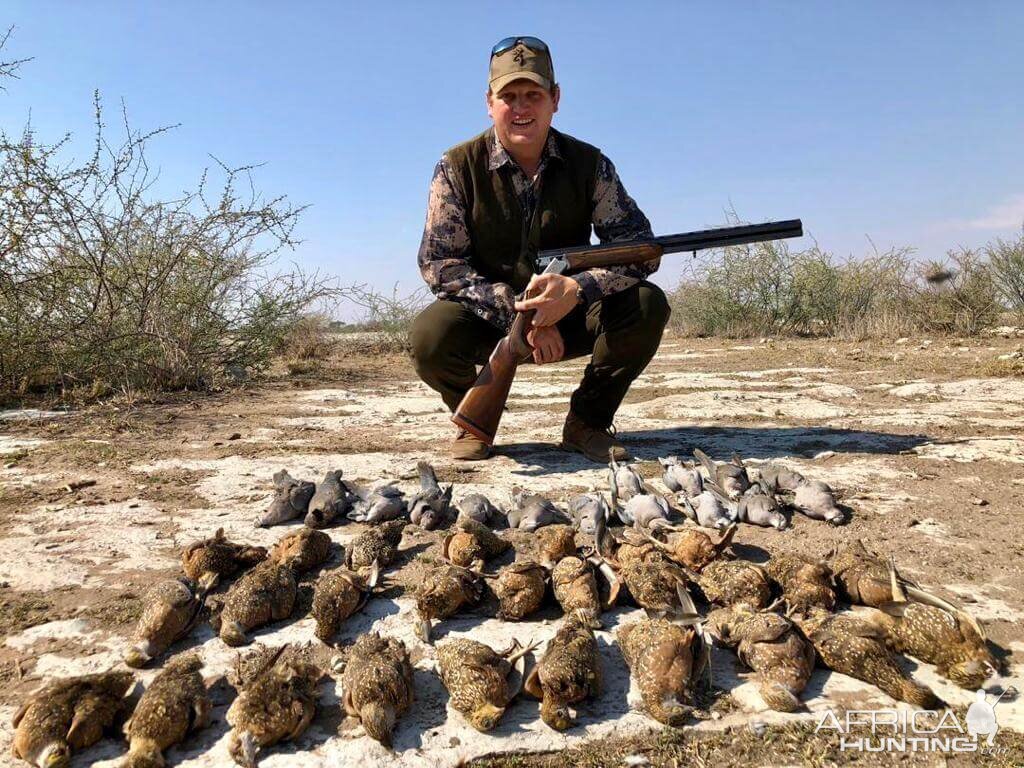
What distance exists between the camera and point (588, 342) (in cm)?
488

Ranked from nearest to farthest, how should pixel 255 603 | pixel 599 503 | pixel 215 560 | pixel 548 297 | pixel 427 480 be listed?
pixel 255 603, pixel 215 560, pixel 599 503, pixel 427 480, pixel 548 297

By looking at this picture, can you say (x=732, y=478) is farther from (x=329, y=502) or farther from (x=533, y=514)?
(x=329, y=502)

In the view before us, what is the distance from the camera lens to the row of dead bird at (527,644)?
1830 millimetres

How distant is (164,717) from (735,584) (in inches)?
75.1

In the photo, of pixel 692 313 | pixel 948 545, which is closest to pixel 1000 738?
pixel 948 545

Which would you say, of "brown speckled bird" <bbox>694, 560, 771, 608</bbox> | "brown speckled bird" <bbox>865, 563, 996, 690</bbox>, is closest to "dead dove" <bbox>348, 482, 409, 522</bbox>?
"brown speckled bird" <bbox>694, 560, 771, 608</bbox>

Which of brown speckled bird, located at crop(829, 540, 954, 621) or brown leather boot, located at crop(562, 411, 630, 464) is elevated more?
brown leather boot, located at crop(562, 411, 630, 464)

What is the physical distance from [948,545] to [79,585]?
3775 mm

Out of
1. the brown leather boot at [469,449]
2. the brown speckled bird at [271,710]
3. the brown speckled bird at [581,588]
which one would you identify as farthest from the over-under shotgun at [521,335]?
the brown speckled bird at [271,710]

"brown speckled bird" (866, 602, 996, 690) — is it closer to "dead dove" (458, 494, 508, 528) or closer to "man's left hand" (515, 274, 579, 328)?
"dead dove" (458, 494, 508, 528)

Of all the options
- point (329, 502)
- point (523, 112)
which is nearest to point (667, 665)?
point (329, 502)

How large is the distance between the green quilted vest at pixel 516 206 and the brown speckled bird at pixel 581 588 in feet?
8.48

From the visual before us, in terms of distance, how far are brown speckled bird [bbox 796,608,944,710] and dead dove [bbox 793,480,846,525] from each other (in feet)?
3.69

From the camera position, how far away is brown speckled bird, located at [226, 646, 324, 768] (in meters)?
1.76
